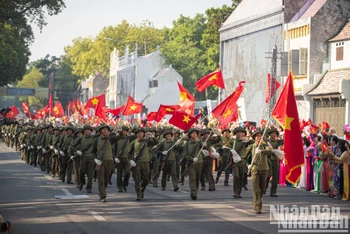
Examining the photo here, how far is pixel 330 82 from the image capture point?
138 ft

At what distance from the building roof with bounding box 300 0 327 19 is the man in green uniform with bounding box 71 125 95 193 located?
81.0 ft

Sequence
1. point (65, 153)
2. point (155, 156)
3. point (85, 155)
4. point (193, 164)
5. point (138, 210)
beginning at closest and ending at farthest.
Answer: point (138, 210), point (193, 164), point (85, 155), point (155, 156), point (65, 153)

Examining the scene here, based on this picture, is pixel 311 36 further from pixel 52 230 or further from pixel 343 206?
pixel 52 230

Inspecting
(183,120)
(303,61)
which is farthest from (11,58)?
(183,120)

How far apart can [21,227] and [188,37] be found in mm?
82540

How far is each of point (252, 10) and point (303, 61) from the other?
11285mm

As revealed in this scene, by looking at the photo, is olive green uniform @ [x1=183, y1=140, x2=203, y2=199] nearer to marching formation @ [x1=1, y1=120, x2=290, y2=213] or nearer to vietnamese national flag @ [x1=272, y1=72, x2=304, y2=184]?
marching formation @ [x1=1, y1=120, x2=290, y2=213]

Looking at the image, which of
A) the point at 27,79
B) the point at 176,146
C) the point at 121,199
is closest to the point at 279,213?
the point at 121,199

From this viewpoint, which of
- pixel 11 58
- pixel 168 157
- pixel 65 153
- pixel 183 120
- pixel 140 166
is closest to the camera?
pixel 140 166

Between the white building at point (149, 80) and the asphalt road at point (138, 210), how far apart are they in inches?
2419

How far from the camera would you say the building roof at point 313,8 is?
149ft

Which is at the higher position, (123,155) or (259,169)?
(123,155)

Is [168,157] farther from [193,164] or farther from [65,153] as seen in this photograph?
[65,153]

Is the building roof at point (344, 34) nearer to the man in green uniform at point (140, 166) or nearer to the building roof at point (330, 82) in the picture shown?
the building roof at point (330, 82)
